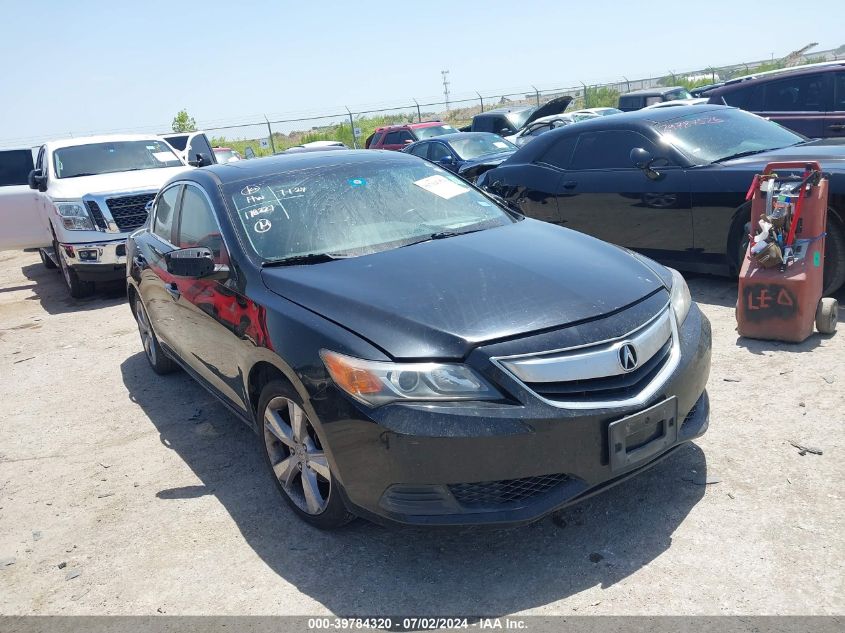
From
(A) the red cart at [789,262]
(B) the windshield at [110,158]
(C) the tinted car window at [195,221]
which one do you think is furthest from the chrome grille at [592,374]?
(B) the windshield at [110,158]

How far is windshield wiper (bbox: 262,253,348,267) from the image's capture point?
3.74m

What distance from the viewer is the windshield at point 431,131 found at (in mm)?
20891

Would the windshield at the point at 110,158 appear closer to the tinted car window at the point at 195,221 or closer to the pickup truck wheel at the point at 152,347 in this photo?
the pickup truck wheel at the point at 152,347

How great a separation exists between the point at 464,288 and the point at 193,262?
1526 mm

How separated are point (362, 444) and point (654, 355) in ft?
4.08

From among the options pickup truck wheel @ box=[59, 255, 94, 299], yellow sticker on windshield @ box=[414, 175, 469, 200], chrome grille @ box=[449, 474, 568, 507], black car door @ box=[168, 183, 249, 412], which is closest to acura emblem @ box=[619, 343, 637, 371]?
chrome grille @ box=[449, 474, 568, 507]

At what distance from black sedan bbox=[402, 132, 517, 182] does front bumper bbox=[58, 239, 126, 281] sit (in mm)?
5918

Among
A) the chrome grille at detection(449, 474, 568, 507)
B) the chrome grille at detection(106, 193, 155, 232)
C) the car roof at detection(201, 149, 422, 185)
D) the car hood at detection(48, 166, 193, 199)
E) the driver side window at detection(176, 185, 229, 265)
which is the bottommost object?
the chrome grille at detection(449, 474, 568, 507)

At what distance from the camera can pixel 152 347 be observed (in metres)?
6.14

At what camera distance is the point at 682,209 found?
648cm

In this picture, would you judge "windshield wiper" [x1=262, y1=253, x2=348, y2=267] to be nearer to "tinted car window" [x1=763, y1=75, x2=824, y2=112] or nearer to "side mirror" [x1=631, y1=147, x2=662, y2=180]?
"side mirror" [x1=631, y1=147, x2=662, y2=180]

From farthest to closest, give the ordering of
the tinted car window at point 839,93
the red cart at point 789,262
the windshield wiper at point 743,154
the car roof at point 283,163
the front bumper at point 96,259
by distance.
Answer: the tinted car window at point 839,93
the front bumper at point 96,259
the windshield wiper at point 743,154
the red cart at point 789,262
the car roof at point 283,163

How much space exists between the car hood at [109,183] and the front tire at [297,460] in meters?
6.61

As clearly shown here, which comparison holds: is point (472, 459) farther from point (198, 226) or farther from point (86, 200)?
point (86, 200)
